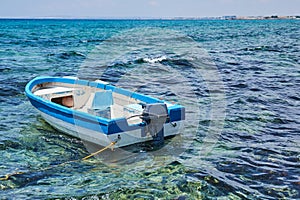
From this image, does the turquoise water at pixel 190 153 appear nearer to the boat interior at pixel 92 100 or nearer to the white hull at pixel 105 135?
the white hull at pixel 105 135

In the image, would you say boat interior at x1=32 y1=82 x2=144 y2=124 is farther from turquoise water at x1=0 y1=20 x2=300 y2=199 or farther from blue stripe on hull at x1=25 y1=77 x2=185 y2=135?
turquoise water at x1=0 y1=20 x2=300 y2=199

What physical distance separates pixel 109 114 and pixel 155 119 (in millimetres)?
2109

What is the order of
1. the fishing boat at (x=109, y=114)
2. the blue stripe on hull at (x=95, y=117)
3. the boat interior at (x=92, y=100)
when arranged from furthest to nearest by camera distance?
the boat interior at (x=92, y=100), the fishing boat at (x=109, y=114), the blue stripe on hull at (x=95, y=117)

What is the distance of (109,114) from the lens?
10.8 metres

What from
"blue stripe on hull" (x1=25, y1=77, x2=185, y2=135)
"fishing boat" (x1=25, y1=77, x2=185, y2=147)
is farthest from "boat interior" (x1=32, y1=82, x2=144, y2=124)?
"blue stripe on hull" (x1=25, y1=77, x2=185, y2=135)

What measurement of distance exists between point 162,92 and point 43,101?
24.3ft

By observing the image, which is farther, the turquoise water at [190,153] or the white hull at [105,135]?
the white hull at [105,135]

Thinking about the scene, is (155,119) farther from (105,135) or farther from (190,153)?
(190,153)

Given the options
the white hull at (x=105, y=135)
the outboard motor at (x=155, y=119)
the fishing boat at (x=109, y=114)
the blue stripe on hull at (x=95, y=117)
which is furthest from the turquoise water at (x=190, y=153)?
the blue stripe on hull at (x=95, y=117)

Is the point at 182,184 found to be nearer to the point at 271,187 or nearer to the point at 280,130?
the point at 271,187

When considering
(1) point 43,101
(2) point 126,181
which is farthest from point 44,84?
(2) point 126,181

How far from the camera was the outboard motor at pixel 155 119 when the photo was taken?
9.20 meters

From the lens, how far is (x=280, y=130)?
1131cm

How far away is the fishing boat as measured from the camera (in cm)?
920
